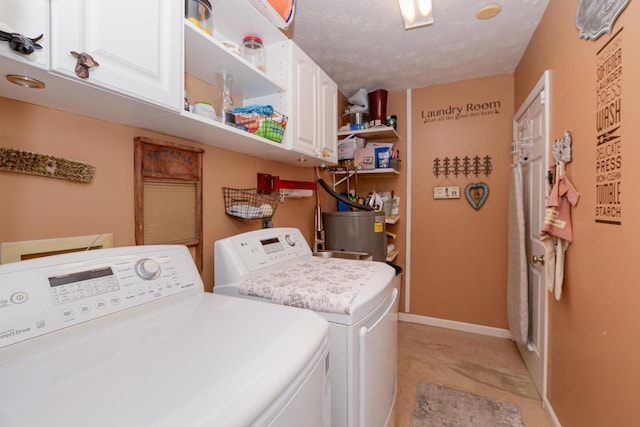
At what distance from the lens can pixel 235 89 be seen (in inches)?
61.1

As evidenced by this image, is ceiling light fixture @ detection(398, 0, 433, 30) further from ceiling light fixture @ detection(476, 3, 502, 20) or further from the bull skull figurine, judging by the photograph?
the bull skull figurine

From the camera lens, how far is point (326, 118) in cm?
196

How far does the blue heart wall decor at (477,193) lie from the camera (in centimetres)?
275

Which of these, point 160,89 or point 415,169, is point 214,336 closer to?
point 160,89

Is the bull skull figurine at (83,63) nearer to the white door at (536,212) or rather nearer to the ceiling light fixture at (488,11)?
the ceiling light fixture at (488,11)

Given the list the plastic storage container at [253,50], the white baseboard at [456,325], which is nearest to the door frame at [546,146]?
the white baseboard at [456,325]

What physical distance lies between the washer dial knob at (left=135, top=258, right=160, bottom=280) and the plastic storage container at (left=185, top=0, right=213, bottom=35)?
884 mm

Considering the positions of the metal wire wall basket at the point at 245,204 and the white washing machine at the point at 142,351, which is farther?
the metal wire wall basket at the point at 245,204

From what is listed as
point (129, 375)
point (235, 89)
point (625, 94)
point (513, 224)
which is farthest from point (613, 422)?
point (235, 89)

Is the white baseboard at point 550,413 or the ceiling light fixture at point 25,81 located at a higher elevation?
the ceiling light fixture at point 25,81

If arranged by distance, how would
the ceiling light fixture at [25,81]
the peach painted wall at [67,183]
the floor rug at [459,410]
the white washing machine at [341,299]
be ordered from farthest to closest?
the floor rug at [459,410], the white washing machine at [341,299], the peach painted wall at [67,183], the ceiling light fixture at [25,81]

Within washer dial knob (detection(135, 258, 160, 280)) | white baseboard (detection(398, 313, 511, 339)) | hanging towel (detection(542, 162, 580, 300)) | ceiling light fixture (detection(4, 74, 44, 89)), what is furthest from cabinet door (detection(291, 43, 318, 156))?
white baseboard (detection(398, 313, 511, 339))

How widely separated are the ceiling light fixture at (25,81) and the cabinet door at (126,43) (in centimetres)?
12

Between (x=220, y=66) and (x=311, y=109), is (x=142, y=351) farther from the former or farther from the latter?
(x=311, y=109)
